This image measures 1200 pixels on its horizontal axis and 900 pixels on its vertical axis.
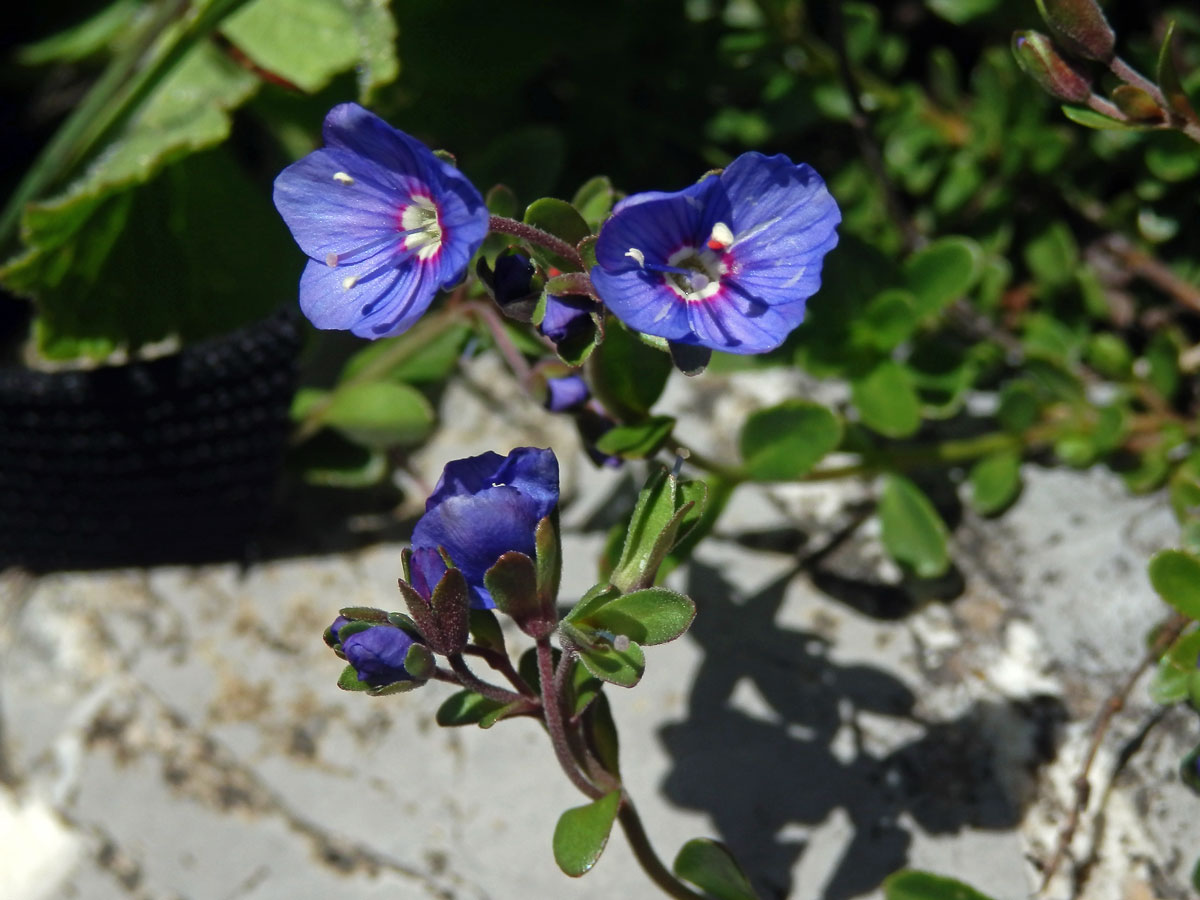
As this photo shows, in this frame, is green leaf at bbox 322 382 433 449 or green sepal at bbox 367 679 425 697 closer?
green sepal at bbox 367 679 425 697

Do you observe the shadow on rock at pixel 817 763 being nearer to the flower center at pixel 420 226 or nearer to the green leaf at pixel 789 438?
the green leaf at pixel 789 438

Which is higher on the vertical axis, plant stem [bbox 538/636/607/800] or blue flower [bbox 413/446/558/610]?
blue flower [bbox 413/446/558/610]

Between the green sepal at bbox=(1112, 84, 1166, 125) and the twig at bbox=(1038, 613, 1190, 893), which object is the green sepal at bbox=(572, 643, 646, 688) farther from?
the green sepal at bbox=(1112, 84, 1166, 125)

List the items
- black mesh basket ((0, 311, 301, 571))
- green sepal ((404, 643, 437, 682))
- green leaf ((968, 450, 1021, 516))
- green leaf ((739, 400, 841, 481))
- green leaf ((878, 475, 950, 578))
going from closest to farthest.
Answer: green sepal ((404, 643, 437, 682)), green leaf ((739, 400, 841, 481)), green leaf ((878, 475, 950, 578)), green leaf ((968, 450, 1021, 516)), black mesh basket ((0, 311, 301, 571))

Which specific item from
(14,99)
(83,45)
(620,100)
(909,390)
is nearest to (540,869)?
(909,390)

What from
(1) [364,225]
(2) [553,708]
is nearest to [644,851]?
(2) [553,708]

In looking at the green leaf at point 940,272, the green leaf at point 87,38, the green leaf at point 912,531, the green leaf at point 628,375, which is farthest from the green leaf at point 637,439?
the green leaf at point 87,38

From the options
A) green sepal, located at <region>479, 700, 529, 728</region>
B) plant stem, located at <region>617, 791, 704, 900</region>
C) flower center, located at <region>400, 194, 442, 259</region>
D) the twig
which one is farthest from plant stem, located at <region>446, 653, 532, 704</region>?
the twig

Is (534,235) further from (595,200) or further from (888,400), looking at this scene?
(888,400)

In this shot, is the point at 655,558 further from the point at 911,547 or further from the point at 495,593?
the point at 911,547
